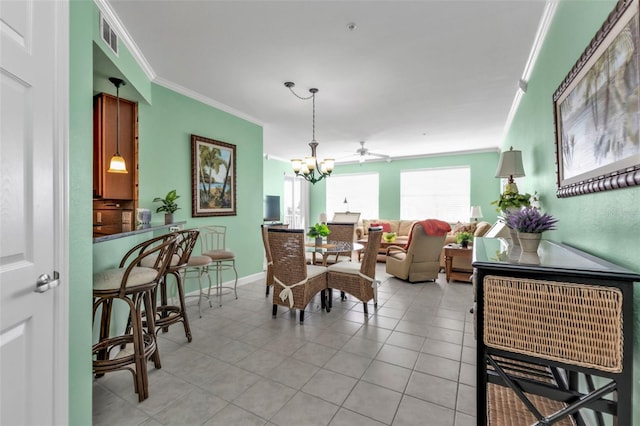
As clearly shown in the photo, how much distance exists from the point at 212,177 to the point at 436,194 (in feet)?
19.5

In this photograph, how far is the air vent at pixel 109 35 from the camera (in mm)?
→ 2176

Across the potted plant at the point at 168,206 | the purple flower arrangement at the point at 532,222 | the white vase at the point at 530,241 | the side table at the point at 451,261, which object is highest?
the potted plant at the point at 168,206

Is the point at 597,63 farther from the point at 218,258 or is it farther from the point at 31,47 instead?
the point at 218,258

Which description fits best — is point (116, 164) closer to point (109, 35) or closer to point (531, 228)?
point (109, 35)

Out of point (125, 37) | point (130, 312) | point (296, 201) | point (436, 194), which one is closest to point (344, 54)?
point (125, 37)

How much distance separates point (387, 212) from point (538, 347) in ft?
23.6

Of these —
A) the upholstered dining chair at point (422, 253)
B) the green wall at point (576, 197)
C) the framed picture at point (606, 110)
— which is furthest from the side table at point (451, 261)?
the framed picture at point (606, 110)

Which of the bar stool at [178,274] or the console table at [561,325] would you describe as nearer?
the console table at [561,325]

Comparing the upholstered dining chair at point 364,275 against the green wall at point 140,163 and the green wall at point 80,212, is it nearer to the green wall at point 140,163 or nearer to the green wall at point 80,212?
the green wall at point 140,163

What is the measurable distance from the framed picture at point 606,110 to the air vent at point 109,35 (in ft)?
10.3

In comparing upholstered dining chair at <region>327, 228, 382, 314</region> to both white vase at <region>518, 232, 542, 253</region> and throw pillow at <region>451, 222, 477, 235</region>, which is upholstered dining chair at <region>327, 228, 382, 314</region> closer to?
white vase at <region>518, 232, 542, 253</region>

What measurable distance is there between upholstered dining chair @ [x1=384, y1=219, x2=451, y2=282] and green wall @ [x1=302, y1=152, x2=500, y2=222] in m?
3.26

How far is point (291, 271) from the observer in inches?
118

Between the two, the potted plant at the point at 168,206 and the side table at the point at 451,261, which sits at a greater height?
the potted plant at the point at 168,206
